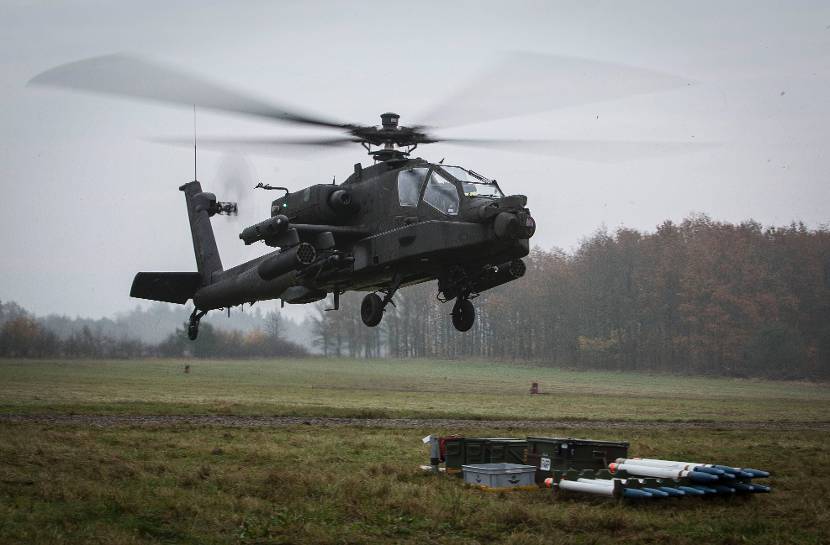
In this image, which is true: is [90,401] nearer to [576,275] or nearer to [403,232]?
[403,232]

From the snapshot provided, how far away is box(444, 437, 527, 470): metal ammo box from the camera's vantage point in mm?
18469

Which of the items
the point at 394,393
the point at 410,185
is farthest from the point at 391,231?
the point at 394,393

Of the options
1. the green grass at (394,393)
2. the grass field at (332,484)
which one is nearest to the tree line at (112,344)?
the green grass at (394,393)

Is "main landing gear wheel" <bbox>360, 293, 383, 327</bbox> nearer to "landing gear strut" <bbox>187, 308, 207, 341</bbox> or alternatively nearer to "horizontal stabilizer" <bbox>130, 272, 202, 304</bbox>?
"landing gear strut" <bbox>187, 308, 207, 341</bbox>

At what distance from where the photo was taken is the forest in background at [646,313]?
71.7 m

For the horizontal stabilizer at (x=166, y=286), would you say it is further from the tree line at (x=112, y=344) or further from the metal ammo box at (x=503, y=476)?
the tree line at (x=112, y=344)

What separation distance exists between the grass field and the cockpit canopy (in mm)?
5651

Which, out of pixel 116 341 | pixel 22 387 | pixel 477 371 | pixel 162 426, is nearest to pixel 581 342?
pixel 477 371

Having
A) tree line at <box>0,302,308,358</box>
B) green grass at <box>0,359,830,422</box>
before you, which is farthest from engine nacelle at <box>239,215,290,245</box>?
tree line at <box>0,302,308,358</box>

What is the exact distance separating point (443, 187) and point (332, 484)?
7300 mm

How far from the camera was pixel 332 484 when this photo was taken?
16.5 meters

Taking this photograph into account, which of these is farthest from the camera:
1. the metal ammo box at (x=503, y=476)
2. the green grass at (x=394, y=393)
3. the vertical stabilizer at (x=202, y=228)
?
the green grass at (x=394, y=393)

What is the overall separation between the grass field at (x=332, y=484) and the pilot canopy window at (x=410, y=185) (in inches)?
225

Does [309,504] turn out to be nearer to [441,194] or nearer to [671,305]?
[441,194]
